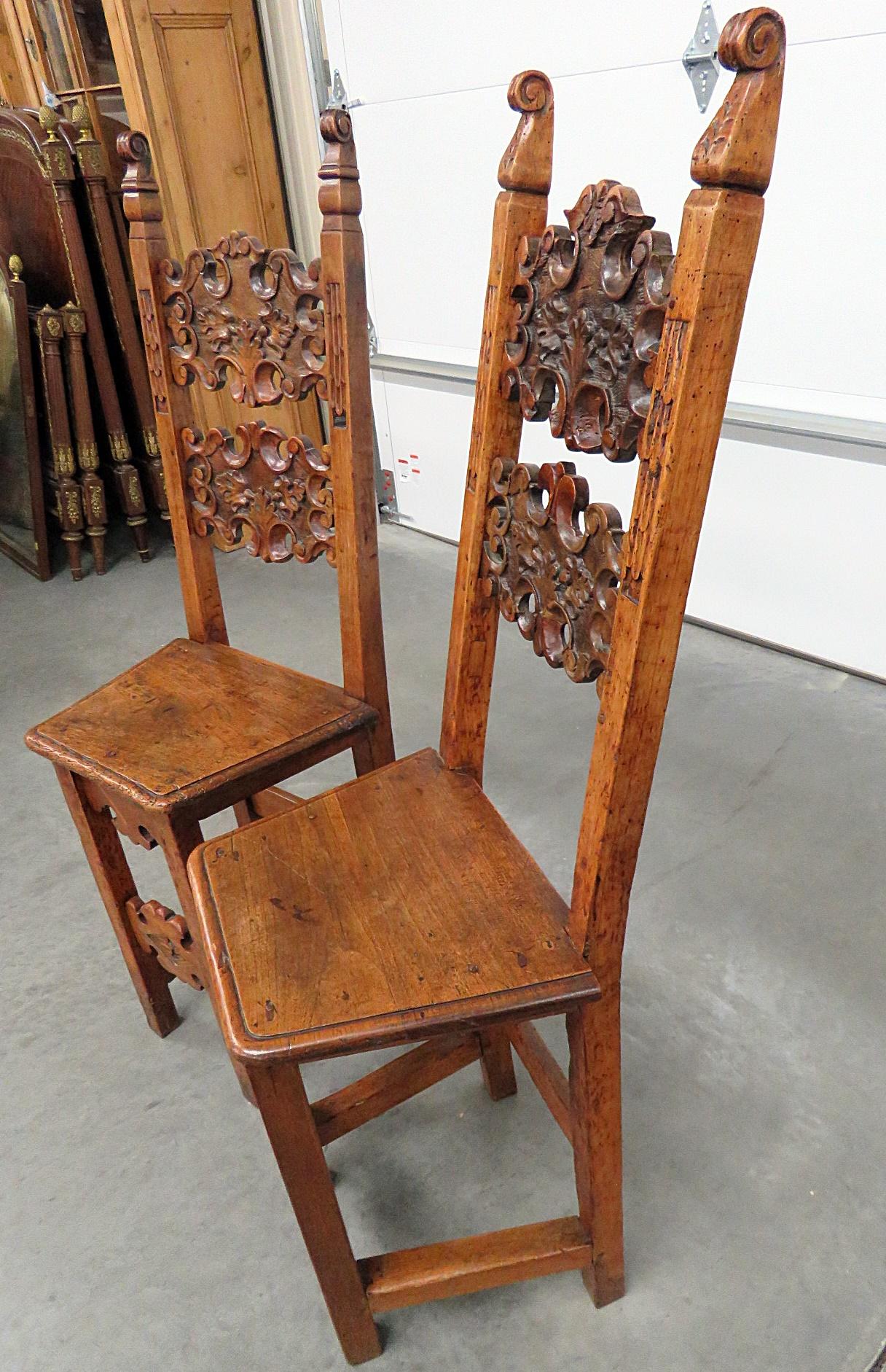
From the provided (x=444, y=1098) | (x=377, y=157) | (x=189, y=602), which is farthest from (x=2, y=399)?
(x=444, y=1098)

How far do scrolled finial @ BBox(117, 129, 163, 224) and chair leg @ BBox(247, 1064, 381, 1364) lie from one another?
1132mm

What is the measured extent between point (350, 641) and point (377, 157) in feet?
7.51

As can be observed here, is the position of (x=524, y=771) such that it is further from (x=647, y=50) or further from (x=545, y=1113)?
(x=647, y=50)

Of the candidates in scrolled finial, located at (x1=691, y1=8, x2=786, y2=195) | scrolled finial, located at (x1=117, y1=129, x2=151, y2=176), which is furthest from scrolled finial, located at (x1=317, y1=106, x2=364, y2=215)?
scrolled finial, located at (x1=691, y1=8, x2=786, y2=195)

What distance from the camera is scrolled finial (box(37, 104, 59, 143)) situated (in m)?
3.00

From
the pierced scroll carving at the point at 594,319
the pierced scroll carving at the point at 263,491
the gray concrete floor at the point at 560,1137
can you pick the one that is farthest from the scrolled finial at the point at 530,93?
the gray concrete floor at the point at 560,1137

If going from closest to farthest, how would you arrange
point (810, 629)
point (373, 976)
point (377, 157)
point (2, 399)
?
point (373, 976) < point (810, 629) < point (377, 157) < point (2, 399)

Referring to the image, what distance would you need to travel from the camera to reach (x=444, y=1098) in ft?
4.64

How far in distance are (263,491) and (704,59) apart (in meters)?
1.54

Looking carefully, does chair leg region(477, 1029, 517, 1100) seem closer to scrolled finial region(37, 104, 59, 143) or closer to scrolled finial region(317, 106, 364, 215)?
scrolled finial region(317, 106, 364, 215)

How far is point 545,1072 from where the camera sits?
1.12 m

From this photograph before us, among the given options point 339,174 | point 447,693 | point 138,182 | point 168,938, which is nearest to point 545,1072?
point 447,693

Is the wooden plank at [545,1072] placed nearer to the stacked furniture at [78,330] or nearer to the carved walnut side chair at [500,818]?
the carved walnut side chair at [500,818]

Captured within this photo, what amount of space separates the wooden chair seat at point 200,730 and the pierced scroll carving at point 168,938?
0.24m
